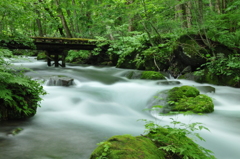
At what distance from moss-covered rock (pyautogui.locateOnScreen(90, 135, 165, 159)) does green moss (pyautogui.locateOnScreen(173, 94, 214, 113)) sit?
343 cm

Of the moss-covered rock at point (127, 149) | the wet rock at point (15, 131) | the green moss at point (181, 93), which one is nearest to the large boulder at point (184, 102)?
the green moss at point (181, 93)

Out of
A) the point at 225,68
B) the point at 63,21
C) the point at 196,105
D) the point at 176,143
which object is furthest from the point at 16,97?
the point at 63,21

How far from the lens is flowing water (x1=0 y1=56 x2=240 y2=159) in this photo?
11.0ft

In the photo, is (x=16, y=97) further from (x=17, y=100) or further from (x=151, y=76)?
(x=151, y=76)

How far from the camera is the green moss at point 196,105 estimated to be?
560cm

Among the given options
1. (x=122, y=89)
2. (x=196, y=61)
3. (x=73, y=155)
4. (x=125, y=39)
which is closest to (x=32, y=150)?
(x=73, y=155)

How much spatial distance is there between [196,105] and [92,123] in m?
3.19

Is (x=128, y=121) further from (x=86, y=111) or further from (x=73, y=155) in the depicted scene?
(x=73, y=155)

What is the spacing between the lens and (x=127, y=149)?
225 cm

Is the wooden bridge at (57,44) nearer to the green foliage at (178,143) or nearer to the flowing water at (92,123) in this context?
the flowing water at (92,123)

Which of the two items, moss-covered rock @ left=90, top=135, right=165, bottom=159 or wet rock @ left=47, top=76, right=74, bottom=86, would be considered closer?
moss-covered rock @ left=90, top=135, right=165, bottom=159

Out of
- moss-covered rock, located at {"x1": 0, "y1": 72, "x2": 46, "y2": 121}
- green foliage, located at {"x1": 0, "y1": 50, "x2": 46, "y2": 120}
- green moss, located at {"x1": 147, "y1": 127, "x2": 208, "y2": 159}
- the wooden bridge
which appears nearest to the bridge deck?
the wooden bridge

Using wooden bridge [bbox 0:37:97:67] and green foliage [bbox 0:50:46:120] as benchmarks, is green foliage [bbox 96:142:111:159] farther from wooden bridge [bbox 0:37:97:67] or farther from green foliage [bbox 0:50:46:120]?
wooden bridge [bbox 0:37:97:67]

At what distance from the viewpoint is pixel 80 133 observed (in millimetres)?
4211
